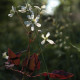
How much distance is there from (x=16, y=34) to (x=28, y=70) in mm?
2749

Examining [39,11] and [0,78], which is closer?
[39,11]

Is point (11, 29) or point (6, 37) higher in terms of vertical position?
point (11, 29)

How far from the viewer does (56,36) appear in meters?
1.88

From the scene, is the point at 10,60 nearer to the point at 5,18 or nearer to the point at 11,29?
the point at 11,29

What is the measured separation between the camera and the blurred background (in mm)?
1928

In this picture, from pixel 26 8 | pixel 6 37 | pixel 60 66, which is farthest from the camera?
pixel 6 37

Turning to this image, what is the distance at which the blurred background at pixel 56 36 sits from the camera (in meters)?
1.93

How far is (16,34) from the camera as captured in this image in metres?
3.97

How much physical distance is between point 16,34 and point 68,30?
1877mm

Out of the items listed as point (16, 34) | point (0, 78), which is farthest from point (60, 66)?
point (16, 34)

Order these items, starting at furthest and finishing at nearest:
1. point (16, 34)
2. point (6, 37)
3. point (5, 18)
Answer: point (5, 18) < point (16, 34) < point (6, 37)

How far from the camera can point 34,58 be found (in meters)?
1.25

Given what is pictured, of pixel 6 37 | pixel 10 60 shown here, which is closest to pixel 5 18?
pixel 6 37

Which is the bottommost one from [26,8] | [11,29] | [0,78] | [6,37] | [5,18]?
[0,78]
